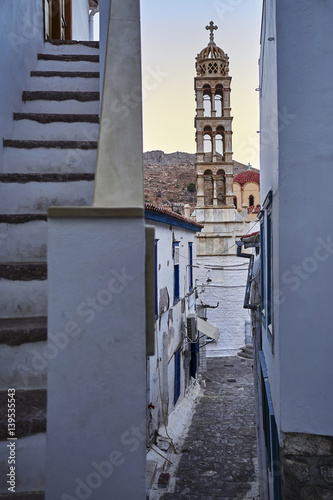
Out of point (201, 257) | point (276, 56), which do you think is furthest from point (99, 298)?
point (201, 257)

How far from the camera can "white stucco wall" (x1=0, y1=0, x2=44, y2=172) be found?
3.49m

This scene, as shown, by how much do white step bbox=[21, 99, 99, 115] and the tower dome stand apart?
1897 centimetres

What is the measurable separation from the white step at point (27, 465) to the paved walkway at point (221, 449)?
243 inches

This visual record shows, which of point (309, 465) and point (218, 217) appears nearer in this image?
point (309, 465)

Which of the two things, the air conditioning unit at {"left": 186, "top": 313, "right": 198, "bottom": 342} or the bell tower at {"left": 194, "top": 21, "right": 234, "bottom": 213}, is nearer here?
the air conditioning unit at {"left": 186, "top": 313, "right": 198, "bottom": 342}

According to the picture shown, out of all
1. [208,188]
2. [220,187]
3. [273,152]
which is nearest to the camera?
[273,152]

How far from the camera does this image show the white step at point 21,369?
2.31 m

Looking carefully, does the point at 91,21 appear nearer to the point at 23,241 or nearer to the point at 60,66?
the point at 60,66

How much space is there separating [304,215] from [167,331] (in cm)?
769

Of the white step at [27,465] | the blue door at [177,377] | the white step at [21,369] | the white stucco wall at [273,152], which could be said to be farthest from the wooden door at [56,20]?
the blue door at [177,377]

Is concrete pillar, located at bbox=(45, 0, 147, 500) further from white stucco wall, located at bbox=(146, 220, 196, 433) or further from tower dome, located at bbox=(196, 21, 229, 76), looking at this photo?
tower dome, located at bbox=(196, 21, 229, 76)

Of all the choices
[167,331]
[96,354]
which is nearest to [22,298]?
[96,354]

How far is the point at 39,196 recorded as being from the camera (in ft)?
10.6

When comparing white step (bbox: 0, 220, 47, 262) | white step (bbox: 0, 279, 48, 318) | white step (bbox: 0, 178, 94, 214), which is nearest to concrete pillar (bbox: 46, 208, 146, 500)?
white step (bbox: 0, 279, 48, 318)
